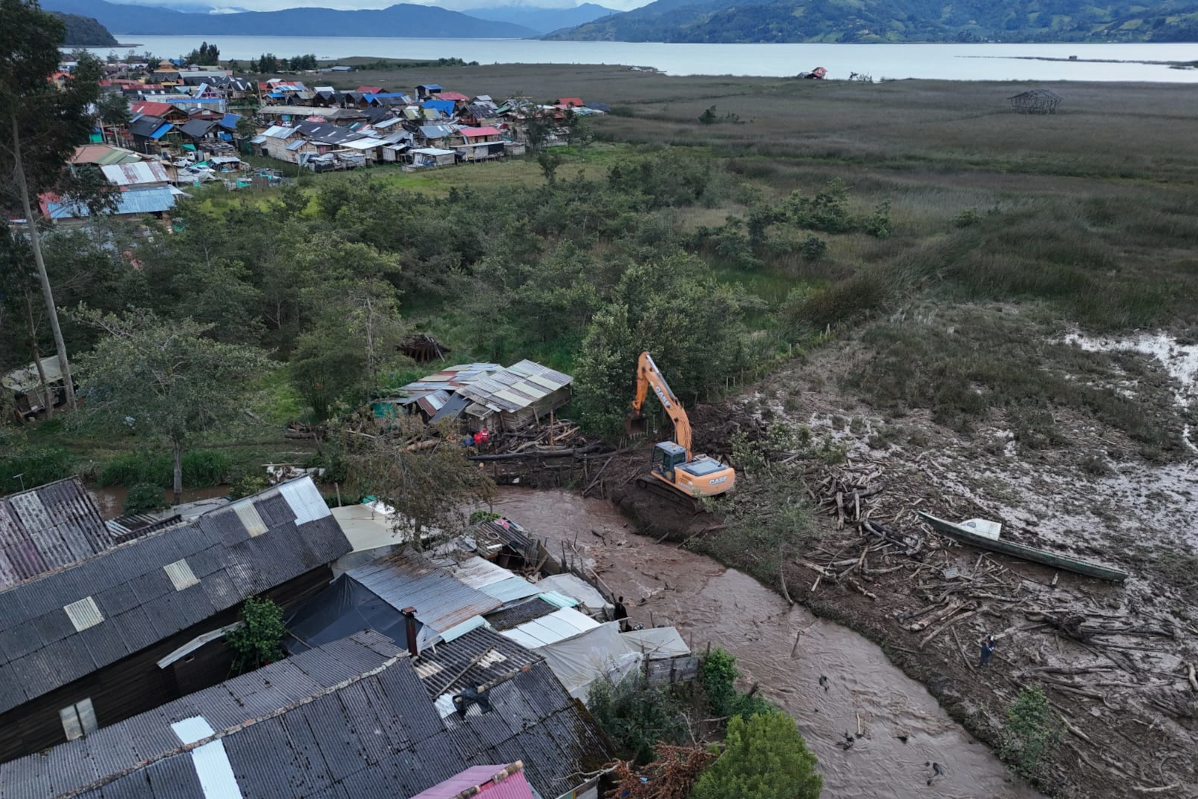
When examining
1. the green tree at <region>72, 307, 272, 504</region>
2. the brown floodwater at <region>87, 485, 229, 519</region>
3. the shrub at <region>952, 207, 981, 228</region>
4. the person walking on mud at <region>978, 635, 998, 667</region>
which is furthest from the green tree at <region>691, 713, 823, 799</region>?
the shrub at <region>952, 207, 981, 228</region>

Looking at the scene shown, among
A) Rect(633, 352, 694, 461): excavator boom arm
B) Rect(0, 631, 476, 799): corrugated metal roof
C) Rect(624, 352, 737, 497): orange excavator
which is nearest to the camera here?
Rect(0, 631, 476, 799): corrugated metal roof

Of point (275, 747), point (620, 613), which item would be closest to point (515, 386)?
point (620, 613)

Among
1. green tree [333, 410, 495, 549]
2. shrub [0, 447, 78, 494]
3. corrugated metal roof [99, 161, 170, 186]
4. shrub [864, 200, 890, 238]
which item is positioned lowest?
shrub [0, 447, 78, 494]

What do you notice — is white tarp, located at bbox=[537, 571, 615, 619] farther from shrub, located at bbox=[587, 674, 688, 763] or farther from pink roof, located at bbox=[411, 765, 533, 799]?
pink roof, located at bbox=[411, 765, 533, 799]

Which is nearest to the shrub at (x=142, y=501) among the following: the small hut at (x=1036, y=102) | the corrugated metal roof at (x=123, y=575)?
the corrugated metal roof at (x=123, y=575)

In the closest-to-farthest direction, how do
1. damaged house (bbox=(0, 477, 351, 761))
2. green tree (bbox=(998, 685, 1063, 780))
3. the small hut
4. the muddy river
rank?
1. damaged house (bbox=(0, 477, 351, 761))
2. green tree (bbox=(998, 685, 1063, 780))
3. the muddy river
4. the small hut
